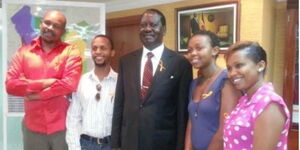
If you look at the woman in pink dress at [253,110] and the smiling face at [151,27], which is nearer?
the woman in pink dress at [253,110]

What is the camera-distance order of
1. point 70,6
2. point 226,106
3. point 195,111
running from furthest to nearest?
point 70,6, point 195,111, point 226,106

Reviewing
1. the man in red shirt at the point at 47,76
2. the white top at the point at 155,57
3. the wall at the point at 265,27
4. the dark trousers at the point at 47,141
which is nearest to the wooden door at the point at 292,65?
the wall at the point at 265,27

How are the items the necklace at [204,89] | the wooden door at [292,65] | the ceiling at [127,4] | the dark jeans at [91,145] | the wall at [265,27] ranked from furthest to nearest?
1. the ceiling at [127,4]
2. the wall at [265,27]
3. the wooden door at [292,65]
4. the dark jeans at [91,145]
5. the necklace at [204,89]

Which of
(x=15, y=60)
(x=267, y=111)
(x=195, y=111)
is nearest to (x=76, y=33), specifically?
(x=15, y=60)

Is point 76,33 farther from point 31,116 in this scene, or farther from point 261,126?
point 261,126

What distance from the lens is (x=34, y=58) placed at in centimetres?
196

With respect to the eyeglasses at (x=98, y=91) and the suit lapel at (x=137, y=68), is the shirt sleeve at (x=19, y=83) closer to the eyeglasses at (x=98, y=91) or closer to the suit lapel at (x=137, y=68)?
the eyeglasses at (x=98, y=91)

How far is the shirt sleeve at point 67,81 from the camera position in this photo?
73.7 inches

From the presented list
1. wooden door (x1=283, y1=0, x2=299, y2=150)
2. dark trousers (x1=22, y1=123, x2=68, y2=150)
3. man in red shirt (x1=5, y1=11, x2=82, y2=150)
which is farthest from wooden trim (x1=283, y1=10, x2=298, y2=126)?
dark trousers (x1=22, y1=123, x2=68, y2=150)

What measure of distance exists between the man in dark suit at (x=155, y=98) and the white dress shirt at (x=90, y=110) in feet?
0.39

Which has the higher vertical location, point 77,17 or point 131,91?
point 77,17

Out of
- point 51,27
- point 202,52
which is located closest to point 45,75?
A: point 51,27

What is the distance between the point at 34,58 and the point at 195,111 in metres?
1.02

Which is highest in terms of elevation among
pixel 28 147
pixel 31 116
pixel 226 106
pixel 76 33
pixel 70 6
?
pixel 70 6
